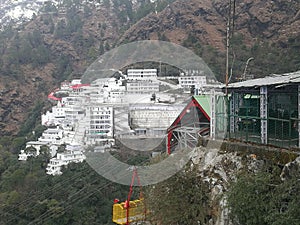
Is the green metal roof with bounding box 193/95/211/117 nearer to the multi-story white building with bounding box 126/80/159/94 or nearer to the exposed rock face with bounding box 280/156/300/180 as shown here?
the exposed rock face with bounding box 280/156/300/180

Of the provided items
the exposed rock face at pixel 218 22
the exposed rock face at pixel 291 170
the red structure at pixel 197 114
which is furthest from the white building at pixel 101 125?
the exposed rock face at pixel 291 170

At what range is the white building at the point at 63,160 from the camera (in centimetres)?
1912

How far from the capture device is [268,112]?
5344mm

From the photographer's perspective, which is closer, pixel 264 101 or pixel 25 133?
pixel 264 101

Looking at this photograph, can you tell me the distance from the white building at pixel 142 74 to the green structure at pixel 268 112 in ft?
73.0

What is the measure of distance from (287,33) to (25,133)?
820 inches

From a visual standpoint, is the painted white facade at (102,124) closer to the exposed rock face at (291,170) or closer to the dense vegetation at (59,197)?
the dense vegetation at (59,197)

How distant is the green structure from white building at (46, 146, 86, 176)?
14.0 m

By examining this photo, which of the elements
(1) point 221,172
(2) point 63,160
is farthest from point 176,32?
(1) point 221,172

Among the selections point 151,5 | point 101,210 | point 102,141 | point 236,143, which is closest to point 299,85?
point 236,143

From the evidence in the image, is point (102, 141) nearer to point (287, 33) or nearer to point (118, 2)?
point (287, 33)

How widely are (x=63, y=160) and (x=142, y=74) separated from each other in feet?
38.1

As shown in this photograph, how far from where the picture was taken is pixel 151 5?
4394 cm

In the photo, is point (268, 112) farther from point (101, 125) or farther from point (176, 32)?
point (176, 32)
